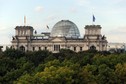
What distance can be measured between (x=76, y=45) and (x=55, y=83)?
13187 centimetres

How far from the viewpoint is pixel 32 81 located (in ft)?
204

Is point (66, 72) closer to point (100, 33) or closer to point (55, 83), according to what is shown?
point (55, 83)

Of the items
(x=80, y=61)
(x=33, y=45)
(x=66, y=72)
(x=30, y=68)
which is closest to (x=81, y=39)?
(x=33, y=45)

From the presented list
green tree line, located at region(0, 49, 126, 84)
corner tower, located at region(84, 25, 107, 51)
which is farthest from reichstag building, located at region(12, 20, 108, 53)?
green tree line, located at region(0, 49, 126, 84)

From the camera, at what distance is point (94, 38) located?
194 metres

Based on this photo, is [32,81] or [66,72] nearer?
[32,81]

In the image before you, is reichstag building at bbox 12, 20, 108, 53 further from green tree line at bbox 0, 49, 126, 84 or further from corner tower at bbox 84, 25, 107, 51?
green tree line at bbox 0, 49, 126, 84

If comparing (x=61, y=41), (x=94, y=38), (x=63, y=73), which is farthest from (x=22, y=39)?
(x=63, y=73)

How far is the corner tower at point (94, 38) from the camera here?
192 m

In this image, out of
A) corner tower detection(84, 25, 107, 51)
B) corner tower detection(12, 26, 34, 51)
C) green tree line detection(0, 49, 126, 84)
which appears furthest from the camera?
corner tower detection(12, 26, 34, 51)

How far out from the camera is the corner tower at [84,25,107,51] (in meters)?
192

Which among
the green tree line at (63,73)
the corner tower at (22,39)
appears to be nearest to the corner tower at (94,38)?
the corner tower at (22,39)

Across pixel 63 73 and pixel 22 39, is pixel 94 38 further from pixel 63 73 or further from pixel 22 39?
pixel 63 73

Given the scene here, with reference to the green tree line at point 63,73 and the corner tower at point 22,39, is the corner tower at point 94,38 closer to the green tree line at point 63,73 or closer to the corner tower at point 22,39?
the corner tower at point 22,39
